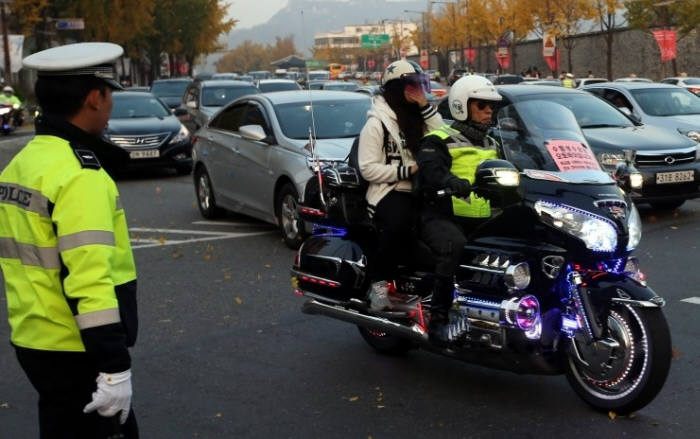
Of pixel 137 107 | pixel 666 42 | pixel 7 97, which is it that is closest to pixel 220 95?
pixel 137 107

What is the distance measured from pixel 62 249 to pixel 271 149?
341 inches

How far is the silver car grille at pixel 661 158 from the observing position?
12.8 metres

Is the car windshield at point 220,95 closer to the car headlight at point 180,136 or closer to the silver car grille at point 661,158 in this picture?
the car headlight at point 180,136

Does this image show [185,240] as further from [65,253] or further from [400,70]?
[65,253]

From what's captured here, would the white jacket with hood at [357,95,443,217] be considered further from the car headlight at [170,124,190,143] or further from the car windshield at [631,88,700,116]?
the car headlight at [170,124,190,143]

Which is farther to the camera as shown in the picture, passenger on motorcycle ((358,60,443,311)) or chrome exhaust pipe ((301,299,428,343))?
passenger on motorcycle ((358,60,443,311))

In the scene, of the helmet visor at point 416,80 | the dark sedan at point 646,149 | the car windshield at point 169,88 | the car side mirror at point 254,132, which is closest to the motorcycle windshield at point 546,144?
the helmet visor at point 416,80

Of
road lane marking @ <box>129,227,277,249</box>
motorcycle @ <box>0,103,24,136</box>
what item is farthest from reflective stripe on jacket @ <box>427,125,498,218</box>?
motorcycle @ <box>0,103,24,136</box>

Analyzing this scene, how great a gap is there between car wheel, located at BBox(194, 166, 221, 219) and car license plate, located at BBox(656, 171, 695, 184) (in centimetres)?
543

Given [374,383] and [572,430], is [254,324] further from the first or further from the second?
[572,430]

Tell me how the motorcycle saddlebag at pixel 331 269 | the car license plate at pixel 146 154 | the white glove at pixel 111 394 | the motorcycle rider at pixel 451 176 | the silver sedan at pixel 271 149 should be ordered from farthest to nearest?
the car license plate at pixel 146 154 → the silver sedan at pixel 271 149 → the motorcycle saddlebag at pixel 331 269 → the motorcycle rider at pixel 451 176 → the white glove at pixel 111 394

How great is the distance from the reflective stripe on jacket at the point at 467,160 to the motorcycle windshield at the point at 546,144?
27cm

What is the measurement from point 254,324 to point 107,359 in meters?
4.72

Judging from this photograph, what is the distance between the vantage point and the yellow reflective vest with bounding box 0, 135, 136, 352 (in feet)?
10.7
